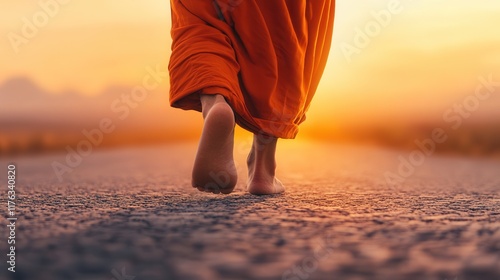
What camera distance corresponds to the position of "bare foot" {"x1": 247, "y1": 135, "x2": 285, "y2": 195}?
312 cm

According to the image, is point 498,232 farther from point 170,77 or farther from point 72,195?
point 72,195

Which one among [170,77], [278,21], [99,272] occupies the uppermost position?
[278,21]

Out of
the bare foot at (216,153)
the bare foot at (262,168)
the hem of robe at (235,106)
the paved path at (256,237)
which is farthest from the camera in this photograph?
the bare foot at (262,168)

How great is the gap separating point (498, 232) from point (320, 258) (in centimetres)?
71

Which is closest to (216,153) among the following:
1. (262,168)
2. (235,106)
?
(235,106)

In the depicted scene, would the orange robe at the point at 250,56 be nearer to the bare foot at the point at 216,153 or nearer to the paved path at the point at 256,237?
the bare foot at the point at 216,153

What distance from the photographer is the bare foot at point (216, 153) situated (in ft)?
8.36

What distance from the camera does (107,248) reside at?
62.7 inches

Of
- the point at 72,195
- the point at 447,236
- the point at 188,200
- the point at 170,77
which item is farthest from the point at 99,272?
the point at 72,195

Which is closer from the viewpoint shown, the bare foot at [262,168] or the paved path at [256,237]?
the paved path at [256,237]

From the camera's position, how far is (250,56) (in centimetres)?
303

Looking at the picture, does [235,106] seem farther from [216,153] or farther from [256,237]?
[256,237]

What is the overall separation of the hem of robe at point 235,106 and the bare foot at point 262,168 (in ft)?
0.29

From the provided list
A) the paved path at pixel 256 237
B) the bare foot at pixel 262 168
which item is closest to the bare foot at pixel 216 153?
the paved path at pixel 256 237
